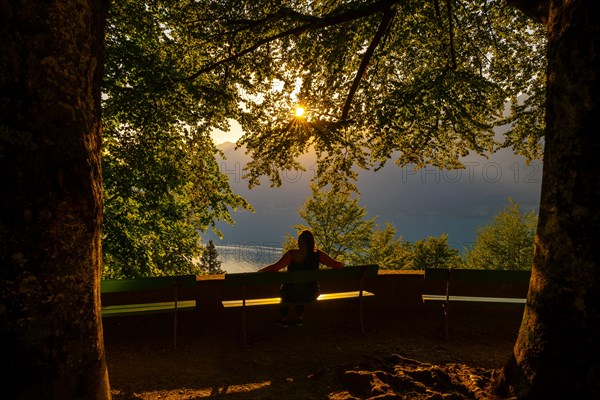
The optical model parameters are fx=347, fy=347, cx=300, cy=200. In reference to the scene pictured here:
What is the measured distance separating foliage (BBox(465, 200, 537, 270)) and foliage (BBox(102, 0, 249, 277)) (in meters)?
37.9

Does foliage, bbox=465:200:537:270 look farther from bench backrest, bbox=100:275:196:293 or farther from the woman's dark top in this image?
bench backrest, bbox=100:275:196:293

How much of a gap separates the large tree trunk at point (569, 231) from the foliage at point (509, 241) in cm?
4112

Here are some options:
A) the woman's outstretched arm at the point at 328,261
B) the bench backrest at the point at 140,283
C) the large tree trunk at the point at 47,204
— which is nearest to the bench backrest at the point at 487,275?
the woman's outstretched arm at the point at 328,261

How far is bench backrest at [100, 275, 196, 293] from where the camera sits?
482 centimetres

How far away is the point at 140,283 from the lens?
4980mm

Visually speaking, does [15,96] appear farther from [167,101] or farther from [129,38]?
[129,38]

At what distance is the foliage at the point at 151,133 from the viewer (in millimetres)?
7176

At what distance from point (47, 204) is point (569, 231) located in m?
3.53

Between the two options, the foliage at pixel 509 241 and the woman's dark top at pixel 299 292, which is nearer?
the woman's dark top at pixel 299 292

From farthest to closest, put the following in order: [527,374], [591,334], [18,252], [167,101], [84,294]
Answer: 1. [167,101]
2. [527,374]
3. [591,334]
4. [84,294]
5. [18,252]

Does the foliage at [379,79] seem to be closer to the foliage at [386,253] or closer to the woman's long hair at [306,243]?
the woman's long hair at [306,243]

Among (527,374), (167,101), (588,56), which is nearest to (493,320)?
(527,374)

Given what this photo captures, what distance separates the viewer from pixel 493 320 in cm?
646

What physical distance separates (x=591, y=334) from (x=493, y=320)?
14.8 feet
